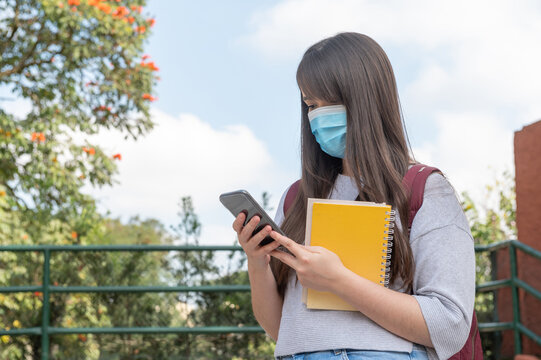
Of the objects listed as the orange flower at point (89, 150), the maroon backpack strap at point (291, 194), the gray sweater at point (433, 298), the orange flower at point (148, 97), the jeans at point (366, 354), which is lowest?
the jeans at point (366, 354)

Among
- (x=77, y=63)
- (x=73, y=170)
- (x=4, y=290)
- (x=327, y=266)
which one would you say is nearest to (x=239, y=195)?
(x=327, y=266)

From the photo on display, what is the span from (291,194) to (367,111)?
1.02 ft

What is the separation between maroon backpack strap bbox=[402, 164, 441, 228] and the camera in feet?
3.96

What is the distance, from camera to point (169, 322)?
14.6 ft

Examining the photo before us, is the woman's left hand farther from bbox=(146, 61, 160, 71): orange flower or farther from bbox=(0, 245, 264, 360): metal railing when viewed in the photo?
bbox=(146, 61, 160, 71): orange flower

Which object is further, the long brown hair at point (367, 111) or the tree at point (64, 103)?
the tree at point (64, 103)

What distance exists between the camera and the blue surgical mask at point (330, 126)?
1312 millimetres

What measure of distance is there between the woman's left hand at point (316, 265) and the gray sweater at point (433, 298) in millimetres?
76

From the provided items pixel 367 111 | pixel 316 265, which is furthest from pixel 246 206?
pixel 367 111

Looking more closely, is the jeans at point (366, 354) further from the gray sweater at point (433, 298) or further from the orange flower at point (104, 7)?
the orange flower at point (104, 7)

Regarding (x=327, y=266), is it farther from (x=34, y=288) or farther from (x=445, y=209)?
(x=34, y=288)

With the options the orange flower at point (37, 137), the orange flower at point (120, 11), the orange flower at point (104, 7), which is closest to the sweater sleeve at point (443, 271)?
the orange flower at point (37, 137)

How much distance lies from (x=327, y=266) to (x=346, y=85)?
1.21 feet

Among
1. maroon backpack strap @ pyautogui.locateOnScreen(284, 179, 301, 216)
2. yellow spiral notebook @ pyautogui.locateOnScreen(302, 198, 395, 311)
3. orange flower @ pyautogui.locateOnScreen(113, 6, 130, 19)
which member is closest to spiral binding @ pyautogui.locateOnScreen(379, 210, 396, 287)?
yellow spiral notebook @ pyautogui.locateOnScreen(302, 198, 395, 311)
